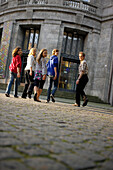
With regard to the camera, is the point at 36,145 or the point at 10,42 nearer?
the point at 36,145

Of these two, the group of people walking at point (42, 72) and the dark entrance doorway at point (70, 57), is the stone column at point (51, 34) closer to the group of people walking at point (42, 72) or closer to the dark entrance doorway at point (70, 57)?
the dark entrance doorway at point (70, 57)

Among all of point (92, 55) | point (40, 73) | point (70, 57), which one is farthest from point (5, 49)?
point (40, 73)

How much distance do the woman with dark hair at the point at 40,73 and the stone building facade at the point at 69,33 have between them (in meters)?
10.5

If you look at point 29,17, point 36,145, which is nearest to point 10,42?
point 29,17

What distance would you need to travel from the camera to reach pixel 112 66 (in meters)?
15.7

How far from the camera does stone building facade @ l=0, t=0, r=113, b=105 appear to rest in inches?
650

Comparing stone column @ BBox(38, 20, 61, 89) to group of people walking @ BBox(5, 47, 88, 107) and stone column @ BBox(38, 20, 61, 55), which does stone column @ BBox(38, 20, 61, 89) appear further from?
group of people walking @ BBox(5, 47, 88, 107)

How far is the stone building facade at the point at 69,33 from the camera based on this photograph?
650 inches

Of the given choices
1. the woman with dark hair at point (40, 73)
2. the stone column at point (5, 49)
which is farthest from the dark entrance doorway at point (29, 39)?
the woman with dark hair at point (40, 73)

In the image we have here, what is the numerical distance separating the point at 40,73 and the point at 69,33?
13.2 metres

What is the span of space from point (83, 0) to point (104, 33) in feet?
13.2

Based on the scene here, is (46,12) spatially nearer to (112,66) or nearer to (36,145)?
(112,66)

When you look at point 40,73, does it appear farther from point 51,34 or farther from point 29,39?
point 29,39

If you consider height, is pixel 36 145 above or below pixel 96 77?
below
